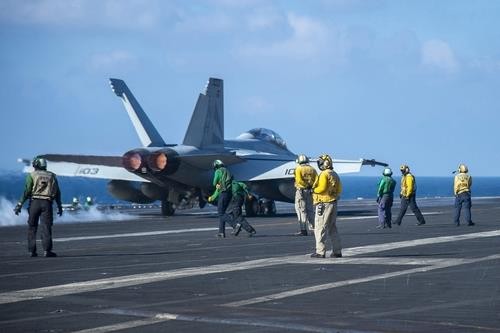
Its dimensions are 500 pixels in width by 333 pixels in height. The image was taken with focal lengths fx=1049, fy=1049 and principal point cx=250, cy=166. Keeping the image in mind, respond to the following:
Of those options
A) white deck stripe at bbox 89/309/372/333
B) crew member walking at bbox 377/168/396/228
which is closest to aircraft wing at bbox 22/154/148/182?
crew member walking at bbox 377/168/396/228

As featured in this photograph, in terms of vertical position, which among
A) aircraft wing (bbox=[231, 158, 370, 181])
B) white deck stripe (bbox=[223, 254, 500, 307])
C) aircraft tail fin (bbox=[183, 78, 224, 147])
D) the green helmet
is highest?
aircraft tail fin (bbox=[183, 78, 224, 147])

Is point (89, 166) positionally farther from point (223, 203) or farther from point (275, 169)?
point (223, 203)

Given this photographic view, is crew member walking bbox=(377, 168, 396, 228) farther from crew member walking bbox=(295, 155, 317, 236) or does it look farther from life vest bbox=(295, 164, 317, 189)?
life vest bbox=(295, 164, 317, 189)

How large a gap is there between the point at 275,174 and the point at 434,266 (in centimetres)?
2462

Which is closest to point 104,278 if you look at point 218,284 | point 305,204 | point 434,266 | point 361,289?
point 218,284

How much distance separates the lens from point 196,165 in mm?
40438

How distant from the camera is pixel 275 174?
41.8 metres

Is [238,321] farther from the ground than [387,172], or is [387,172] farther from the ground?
[387,172]

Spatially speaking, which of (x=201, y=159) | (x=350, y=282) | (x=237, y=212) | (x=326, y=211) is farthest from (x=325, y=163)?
(x=201, y=159)

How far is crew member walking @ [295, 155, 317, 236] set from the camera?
27.4 meters

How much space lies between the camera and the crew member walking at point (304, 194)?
2736cm

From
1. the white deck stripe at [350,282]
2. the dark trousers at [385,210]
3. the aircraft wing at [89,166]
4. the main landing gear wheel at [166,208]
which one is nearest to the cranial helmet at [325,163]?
the white deck stripe at [350,282]

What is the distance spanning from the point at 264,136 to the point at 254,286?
31569 mm

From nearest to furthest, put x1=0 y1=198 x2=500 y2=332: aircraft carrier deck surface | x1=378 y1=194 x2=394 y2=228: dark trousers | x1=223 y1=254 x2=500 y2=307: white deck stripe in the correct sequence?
x1=0 y1=198 x2=500 y2=332: aircraft carrier deck surface → x1=223 y1=254 x2=500 y2=307: white deck stripe → x1=378 y1=194 x2=394 y2=228: dark trousers
